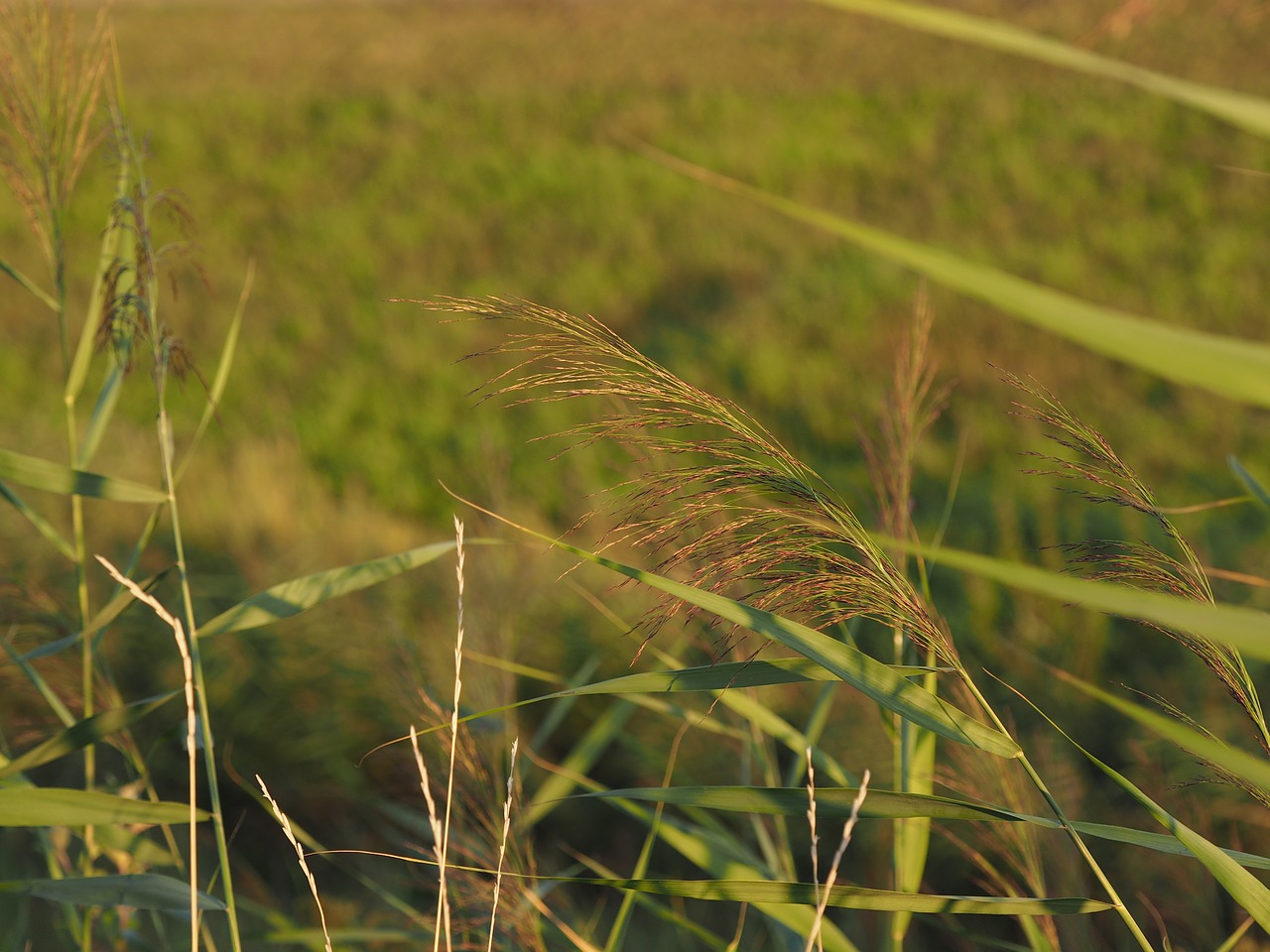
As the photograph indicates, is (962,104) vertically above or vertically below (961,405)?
above

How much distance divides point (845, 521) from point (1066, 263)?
181 inches

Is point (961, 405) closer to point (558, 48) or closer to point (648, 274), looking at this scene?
point (648, 274)

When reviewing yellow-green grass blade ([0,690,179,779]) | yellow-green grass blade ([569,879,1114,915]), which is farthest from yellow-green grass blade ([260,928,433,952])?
yellow-green grass blade ([569,879,1114,915])

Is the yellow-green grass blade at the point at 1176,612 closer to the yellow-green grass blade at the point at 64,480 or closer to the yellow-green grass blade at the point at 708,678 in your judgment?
the yellow-green grass blade at the point at 708,678

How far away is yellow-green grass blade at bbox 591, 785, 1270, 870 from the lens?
1.91 ft

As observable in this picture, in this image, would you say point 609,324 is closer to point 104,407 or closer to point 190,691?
point 104,407

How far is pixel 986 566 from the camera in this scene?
531 millimetres

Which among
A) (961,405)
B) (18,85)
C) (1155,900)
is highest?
(18,85)

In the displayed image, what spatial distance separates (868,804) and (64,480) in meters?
0.61

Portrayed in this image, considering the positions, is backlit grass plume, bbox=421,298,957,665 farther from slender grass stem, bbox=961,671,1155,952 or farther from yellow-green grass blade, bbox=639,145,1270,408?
yellow-green grass blade, bbox=639,145,1270,408

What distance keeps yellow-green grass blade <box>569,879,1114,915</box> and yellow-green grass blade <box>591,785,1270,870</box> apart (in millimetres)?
39

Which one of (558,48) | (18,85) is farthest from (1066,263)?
(558,48)

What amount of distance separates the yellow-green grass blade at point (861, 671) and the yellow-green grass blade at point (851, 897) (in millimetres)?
87

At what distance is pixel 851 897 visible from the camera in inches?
23.7
